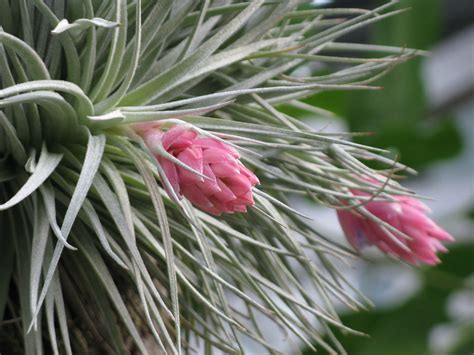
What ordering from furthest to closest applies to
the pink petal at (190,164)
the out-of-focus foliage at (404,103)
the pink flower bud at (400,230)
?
the out-of-focus foliage at (404,103) < the pink flower bud at (400,230) < the pink petal at (190,164)

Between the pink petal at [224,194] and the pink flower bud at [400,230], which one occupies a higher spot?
the pink petal at [224,194]

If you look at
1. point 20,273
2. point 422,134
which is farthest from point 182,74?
point 422,134

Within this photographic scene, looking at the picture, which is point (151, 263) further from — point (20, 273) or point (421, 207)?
point (421, 207)

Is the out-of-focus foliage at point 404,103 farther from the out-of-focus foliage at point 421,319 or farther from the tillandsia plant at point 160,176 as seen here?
the tillandsia plant at point 160,176

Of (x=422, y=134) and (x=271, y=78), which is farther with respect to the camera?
(x=422, y=134)

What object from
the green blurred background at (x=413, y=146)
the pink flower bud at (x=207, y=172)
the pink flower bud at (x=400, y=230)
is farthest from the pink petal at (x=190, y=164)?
the green blurred background at (x=413, y=146)

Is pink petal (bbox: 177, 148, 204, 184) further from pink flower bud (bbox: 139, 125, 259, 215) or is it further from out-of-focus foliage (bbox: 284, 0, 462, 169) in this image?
out-of-focus foliage (bbox: 284, 0, 462, 169)

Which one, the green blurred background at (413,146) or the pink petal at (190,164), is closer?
the pink petal at (190,164)

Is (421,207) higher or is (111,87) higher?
(111,87)
